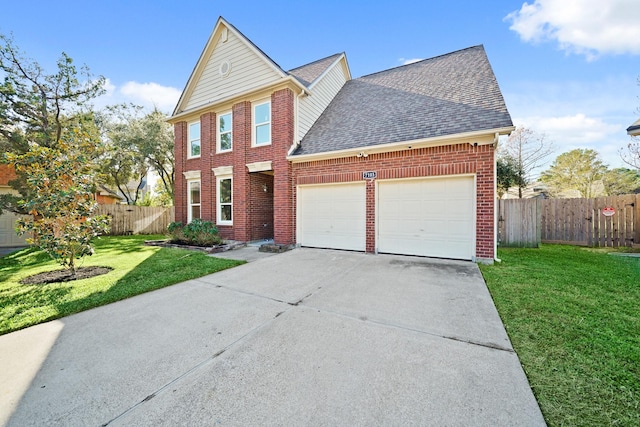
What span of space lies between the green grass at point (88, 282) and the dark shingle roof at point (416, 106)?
540cm

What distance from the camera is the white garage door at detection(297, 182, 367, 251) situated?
823 centimetres

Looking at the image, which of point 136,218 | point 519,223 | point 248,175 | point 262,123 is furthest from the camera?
point 136,218

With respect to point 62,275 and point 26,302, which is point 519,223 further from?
point 62,275

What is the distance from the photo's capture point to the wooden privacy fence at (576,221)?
28.4 feet

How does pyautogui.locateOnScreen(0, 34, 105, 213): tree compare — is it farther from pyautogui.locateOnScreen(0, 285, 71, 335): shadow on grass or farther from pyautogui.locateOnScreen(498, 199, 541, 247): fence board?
pyautogui.locateOnScreen(498, 199, 541, 247): fence board

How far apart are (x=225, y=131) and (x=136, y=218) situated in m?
9.70

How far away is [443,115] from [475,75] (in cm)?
297

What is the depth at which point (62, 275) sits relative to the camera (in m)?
5.95

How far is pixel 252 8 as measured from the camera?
10023 millimetres

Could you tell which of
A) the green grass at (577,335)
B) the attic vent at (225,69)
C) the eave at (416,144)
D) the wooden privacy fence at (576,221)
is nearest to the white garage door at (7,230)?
the attic vent at (225,69)

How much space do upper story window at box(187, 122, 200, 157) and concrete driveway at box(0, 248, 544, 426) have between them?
8903 millimetres

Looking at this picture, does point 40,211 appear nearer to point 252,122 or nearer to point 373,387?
point 252,122

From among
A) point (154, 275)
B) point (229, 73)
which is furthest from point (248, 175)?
point (154, 275)

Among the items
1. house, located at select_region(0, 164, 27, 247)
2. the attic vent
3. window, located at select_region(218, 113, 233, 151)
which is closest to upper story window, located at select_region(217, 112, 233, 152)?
window, located at select_region(218, 113, 233, 151)
